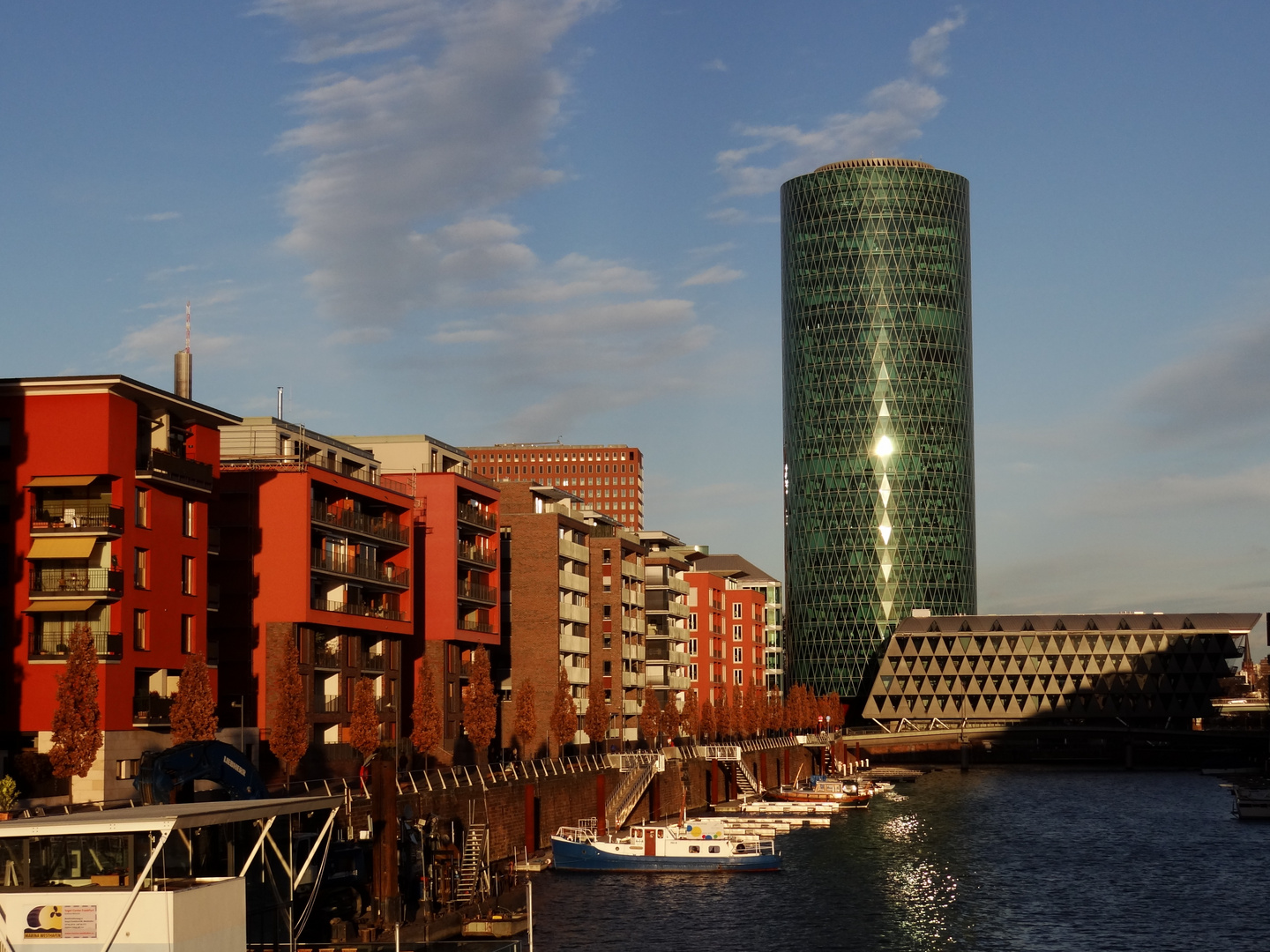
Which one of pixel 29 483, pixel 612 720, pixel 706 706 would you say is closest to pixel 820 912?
pixel 29 483

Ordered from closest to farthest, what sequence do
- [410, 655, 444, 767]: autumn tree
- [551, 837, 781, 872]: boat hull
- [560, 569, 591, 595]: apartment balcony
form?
[551, 837, 781, 872]: boat hull
[410, 655, 444, 767]: autumn tree
[560, 569, 591, 595]: apartment balcony

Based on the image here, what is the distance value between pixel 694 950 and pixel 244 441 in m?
60.7

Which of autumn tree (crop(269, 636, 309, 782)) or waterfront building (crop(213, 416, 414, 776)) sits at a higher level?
waterfront building (crop(213, 416, 414, 776))

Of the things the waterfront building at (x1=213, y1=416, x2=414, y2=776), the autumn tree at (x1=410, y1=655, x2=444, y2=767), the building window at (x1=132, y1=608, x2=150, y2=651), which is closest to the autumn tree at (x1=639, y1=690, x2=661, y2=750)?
the waterfront building at (x1=213, y1=416, x2=414, y2=776)

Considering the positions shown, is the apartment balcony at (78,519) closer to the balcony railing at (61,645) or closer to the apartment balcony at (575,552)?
the balcony railing at (61,645)

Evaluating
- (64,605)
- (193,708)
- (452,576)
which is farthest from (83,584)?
(452,576)

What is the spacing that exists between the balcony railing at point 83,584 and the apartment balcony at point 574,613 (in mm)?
72824

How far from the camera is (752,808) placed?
154m

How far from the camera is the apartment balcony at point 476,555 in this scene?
462 feet

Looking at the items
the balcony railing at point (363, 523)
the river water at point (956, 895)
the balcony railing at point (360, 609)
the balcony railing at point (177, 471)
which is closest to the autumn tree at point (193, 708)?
the balcony railing at point (177, 471)

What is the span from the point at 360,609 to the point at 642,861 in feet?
90.0

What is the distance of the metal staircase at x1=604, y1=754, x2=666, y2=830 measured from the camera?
129m

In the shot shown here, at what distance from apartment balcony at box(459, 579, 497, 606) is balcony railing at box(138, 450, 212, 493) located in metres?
41.4

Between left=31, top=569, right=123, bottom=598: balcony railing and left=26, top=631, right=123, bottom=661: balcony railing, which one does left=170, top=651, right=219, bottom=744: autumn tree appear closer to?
left=26, top=631, right=123, bottom=661: balcony railing
